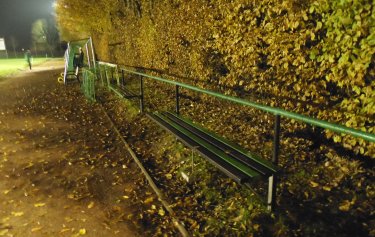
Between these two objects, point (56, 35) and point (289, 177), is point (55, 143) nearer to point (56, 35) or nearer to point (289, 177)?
point (289, 177)

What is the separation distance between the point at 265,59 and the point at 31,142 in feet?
18.6

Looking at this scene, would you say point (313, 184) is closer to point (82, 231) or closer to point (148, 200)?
point (148, 200)

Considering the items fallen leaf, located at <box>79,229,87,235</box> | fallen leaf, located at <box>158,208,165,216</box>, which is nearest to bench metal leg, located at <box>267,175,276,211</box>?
fallen leaf, located at <box>158,208,165,216</box>

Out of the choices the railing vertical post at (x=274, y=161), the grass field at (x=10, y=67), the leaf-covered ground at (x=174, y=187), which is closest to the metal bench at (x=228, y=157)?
the railing vertical post at (x=274, y=161)

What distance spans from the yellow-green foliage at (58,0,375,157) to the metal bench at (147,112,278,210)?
118 centimetres

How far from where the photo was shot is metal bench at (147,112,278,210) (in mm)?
3197

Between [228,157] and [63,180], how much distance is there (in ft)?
9.80

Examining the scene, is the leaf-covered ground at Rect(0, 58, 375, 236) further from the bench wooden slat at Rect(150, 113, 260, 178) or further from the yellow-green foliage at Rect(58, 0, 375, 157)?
the yellow-green foliage at Rect(58, 0, 375, 157)

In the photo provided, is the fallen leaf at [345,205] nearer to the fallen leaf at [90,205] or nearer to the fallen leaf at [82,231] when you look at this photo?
the fallen leaf at [82,231]

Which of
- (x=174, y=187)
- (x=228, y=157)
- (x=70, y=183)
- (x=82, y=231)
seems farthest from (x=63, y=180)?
(x=228, y=157)

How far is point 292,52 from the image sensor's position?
4133 millimetres

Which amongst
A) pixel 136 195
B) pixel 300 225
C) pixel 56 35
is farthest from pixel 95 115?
pixel 56 35

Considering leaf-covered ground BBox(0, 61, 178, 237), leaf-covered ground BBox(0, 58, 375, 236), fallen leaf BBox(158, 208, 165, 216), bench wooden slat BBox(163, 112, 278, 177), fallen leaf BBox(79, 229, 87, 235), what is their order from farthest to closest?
1. fallen leaf BBox(158, 208, 165, 216)
2. leaf-covered ground BBox(0, 61, 178, 237)
3. fallen leaf BBox(79, 229, 87, 235)
4. leaf-covered ground BBox(0, 58, 375, 236)
5. bench wooden slat BBox(163, 112, 278, 177)

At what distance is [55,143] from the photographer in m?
6.93
